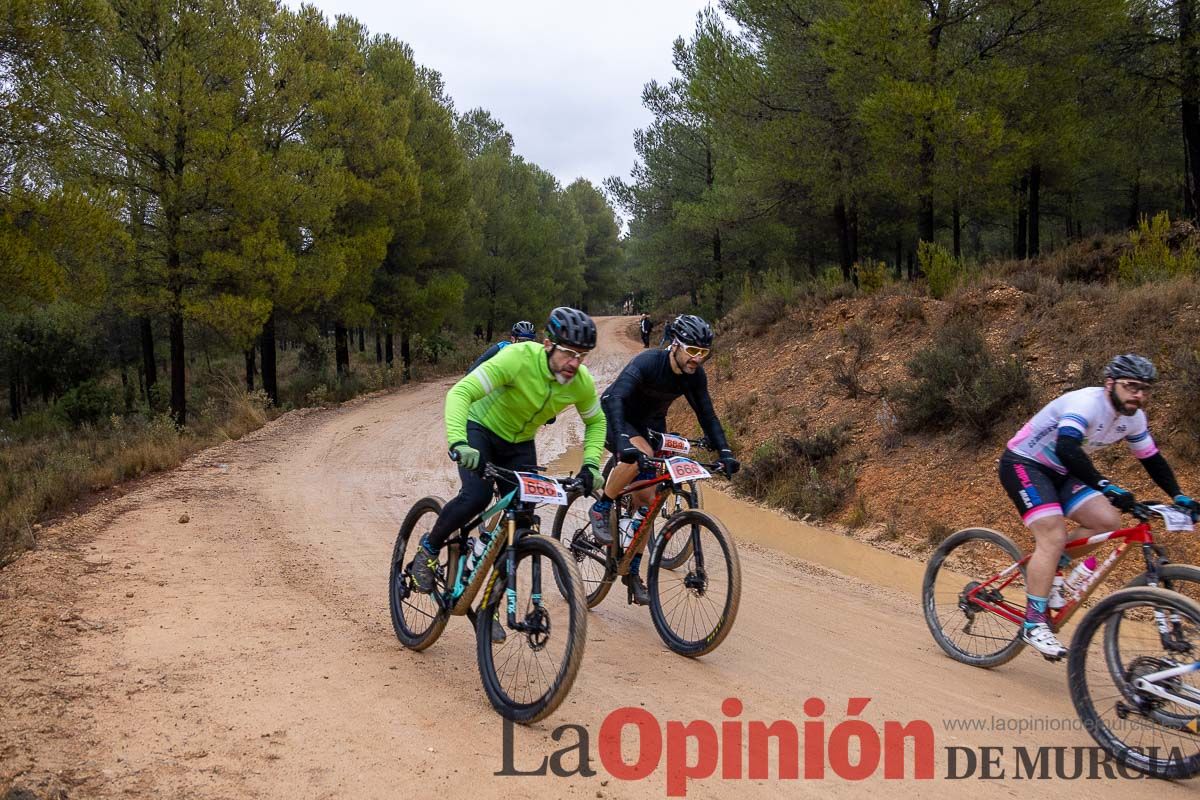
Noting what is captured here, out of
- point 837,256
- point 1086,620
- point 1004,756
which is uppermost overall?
point 837,256

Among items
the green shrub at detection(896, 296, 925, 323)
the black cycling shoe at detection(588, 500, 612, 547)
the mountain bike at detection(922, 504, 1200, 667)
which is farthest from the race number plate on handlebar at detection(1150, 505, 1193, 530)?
the green shrub at detection(896, 296, 925, 323)

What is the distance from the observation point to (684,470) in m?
5.46

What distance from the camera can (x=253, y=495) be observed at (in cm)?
1070

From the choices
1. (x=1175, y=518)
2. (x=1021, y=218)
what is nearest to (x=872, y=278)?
(x=1175, y=518)

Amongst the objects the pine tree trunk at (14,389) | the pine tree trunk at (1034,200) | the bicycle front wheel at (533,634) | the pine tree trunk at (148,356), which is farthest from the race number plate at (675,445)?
the pine tree trunk at (14,389)

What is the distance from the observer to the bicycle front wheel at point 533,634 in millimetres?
4090

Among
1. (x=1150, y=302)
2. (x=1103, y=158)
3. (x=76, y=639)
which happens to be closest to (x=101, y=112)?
(x=76, y=639)

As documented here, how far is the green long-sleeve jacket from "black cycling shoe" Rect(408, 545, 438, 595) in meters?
0.86

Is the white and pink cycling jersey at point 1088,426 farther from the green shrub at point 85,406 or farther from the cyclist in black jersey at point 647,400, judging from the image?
the green shrub at point 85,406

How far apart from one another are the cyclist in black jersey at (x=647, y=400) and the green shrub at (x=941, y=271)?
9.81 metres

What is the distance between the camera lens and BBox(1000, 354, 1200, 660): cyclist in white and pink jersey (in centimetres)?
475

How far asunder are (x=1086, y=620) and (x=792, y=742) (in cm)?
176

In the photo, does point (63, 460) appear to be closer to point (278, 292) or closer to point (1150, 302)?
point (278, 292)

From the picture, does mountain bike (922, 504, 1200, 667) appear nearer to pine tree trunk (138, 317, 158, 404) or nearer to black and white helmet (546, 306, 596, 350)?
black and white helmet (546, 306, 596, 350)
